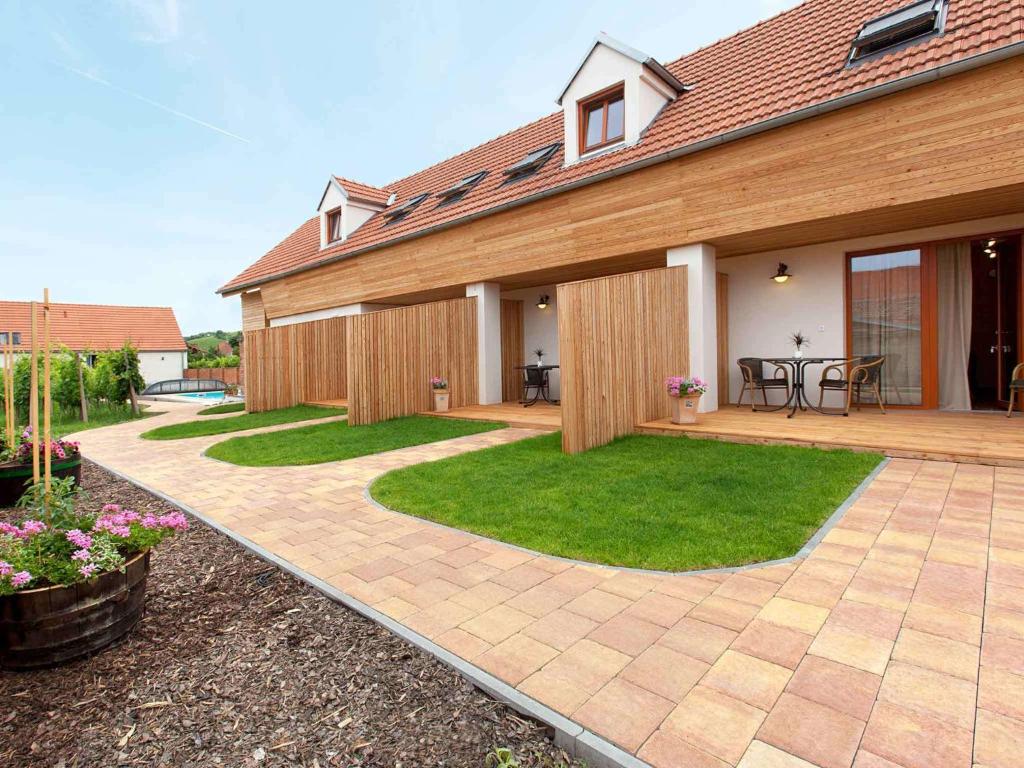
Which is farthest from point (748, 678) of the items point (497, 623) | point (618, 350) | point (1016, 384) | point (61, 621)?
point (1016, 384)

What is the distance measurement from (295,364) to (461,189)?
21.5 ft

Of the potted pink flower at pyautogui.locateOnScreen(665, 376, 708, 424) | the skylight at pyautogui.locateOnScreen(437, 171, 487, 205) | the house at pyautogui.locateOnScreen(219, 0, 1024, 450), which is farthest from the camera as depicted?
the skylight at pyautogui.locateOnScreen(437, 171, 487, 205)

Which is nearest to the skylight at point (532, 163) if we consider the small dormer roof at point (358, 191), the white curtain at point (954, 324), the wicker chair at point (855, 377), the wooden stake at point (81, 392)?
Result: the small dormer roof at point (358, 191)

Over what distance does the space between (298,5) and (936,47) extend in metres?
13.8

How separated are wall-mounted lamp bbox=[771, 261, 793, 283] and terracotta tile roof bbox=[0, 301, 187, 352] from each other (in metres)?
31.0

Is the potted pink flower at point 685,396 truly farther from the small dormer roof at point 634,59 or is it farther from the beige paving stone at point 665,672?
the small dormer roof at point 634,59

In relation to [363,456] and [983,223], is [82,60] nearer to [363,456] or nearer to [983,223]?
→ [363,456]

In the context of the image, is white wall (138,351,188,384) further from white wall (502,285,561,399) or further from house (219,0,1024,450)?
white wall (502,285,561,399)

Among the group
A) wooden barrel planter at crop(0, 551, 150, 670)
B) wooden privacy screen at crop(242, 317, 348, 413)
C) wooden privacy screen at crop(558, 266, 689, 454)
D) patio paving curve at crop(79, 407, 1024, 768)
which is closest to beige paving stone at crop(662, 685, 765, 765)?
patio paving curve at crop(79, 407, 1024, 768)

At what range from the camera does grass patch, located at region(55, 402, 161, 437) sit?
12.8m

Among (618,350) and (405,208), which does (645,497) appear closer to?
(618,350)

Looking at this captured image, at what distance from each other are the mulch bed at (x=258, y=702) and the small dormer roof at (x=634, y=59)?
9.35 m

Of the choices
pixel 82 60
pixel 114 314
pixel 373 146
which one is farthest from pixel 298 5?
pixel 114 314

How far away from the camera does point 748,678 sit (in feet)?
6.39
